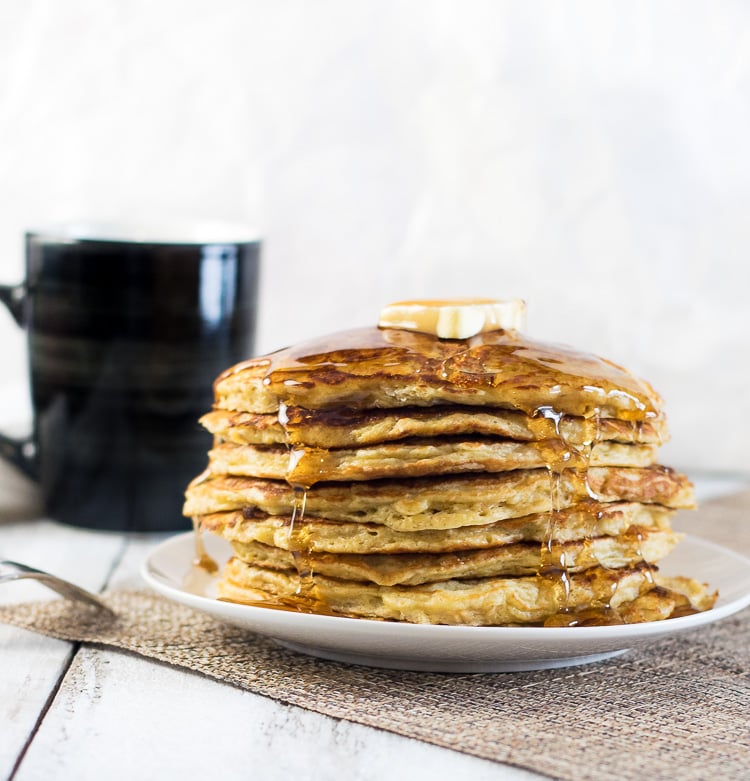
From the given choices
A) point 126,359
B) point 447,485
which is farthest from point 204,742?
point 126,359

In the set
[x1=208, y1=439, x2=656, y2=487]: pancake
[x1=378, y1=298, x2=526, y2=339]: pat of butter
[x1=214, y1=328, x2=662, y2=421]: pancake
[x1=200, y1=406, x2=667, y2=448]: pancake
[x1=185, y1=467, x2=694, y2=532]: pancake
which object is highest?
[x1=378, y1=298, x2=526, y2=339]: pat of butter

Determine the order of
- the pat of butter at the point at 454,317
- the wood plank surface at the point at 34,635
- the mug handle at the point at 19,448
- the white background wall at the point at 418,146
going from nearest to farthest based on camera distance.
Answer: the wood plank surface at the point at 34,635
the pat of butter at the point at 454,317
the mug handle at the point at 19,448
the white background wall at the point at 418,146

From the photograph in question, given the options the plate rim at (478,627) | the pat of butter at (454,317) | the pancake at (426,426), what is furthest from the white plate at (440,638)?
the pat of butter at (454,317)

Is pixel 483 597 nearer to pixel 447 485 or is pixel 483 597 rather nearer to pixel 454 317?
pixel 447 485

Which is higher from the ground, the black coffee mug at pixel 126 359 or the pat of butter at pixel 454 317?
the pat of butter at pixel 454 317

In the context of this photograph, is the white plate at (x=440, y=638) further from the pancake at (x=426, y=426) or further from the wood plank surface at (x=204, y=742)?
the pancake at (x=426, y=426)

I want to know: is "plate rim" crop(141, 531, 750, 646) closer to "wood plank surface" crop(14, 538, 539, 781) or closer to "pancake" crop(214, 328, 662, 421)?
"wood plank surface" crop(14, 538, 539, 781)

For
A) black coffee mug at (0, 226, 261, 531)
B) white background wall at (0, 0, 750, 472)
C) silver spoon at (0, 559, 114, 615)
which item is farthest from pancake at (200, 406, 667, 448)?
white background wall at (0, 0, 750, 472)
